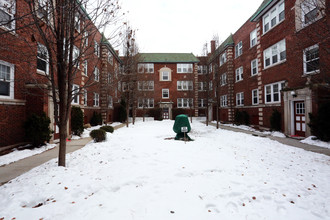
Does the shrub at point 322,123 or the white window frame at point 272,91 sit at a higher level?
the white window frame at point 272,91

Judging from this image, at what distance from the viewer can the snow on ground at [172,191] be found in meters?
2.90

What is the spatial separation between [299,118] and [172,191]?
11.9m

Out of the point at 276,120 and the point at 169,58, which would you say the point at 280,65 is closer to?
the point at 276,120

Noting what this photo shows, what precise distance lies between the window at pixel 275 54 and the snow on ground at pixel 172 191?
10.4 m

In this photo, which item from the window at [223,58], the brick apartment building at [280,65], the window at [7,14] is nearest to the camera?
the window at [7,14]

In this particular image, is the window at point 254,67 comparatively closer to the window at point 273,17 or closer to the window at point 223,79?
the window at point 273,17

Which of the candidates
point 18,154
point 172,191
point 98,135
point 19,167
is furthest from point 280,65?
point 18,154

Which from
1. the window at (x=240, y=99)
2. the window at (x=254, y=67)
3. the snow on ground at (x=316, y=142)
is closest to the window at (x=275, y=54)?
the window at (x=254, y=67)

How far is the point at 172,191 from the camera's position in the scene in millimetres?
3607

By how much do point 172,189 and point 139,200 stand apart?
82 cm

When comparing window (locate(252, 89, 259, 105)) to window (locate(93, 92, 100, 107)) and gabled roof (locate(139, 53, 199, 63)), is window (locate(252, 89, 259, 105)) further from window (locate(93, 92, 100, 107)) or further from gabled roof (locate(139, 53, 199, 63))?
gabled roof (locate(139, 53, 199, 63))

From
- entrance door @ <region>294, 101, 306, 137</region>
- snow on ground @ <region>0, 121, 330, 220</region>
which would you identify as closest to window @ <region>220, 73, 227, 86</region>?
entrance door @ <region>294, 101, 306, 137</region>

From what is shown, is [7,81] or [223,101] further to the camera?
[223,101]

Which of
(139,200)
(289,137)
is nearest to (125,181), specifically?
(139,200)
